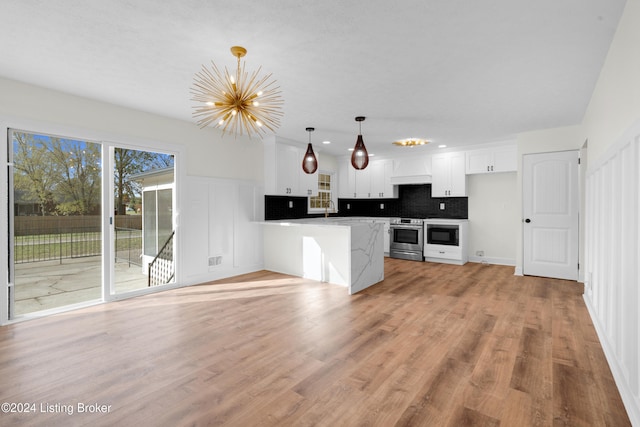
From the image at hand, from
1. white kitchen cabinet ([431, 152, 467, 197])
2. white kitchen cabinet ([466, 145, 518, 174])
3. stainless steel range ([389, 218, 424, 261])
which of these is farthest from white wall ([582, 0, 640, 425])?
stainless steel range ([389, 218, 424, 261])

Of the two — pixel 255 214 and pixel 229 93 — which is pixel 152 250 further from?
pixel 229 93

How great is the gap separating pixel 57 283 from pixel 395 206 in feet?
21.5

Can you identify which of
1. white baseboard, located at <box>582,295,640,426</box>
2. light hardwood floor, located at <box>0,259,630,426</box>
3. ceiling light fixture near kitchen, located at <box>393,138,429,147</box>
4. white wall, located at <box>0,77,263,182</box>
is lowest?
light hardwood floor, located at <box>0,259,630,426</box>

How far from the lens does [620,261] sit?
210 cm

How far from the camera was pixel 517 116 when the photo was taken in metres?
4.33

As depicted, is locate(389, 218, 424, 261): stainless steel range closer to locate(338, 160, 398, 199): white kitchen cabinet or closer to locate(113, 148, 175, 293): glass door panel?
locate(338, 160, 398, 199): white kitchen cabinet

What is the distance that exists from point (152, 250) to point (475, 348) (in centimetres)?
445

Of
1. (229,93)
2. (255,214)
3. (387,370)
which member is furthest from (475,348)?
(255,214)

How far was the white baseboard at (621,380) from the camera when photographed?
1.69 metres

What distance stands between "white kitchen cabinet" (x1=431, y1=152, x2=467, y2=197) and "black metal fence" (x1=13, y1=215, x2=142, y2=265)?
5.68 meters

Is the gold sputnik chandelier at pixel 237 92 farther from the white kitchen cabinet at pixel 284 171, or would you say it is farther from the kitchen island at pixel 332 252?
the kitchen island at pixel 332 252

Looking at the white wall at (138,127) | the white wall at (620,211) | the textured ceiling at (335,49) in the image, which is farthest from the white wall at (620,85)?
the white wall at (138,127)

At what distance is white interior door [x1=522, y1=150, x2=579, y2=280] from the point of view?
15.9 feet

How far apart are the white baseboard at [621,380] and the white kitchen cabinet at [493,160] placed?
359 centimetres
